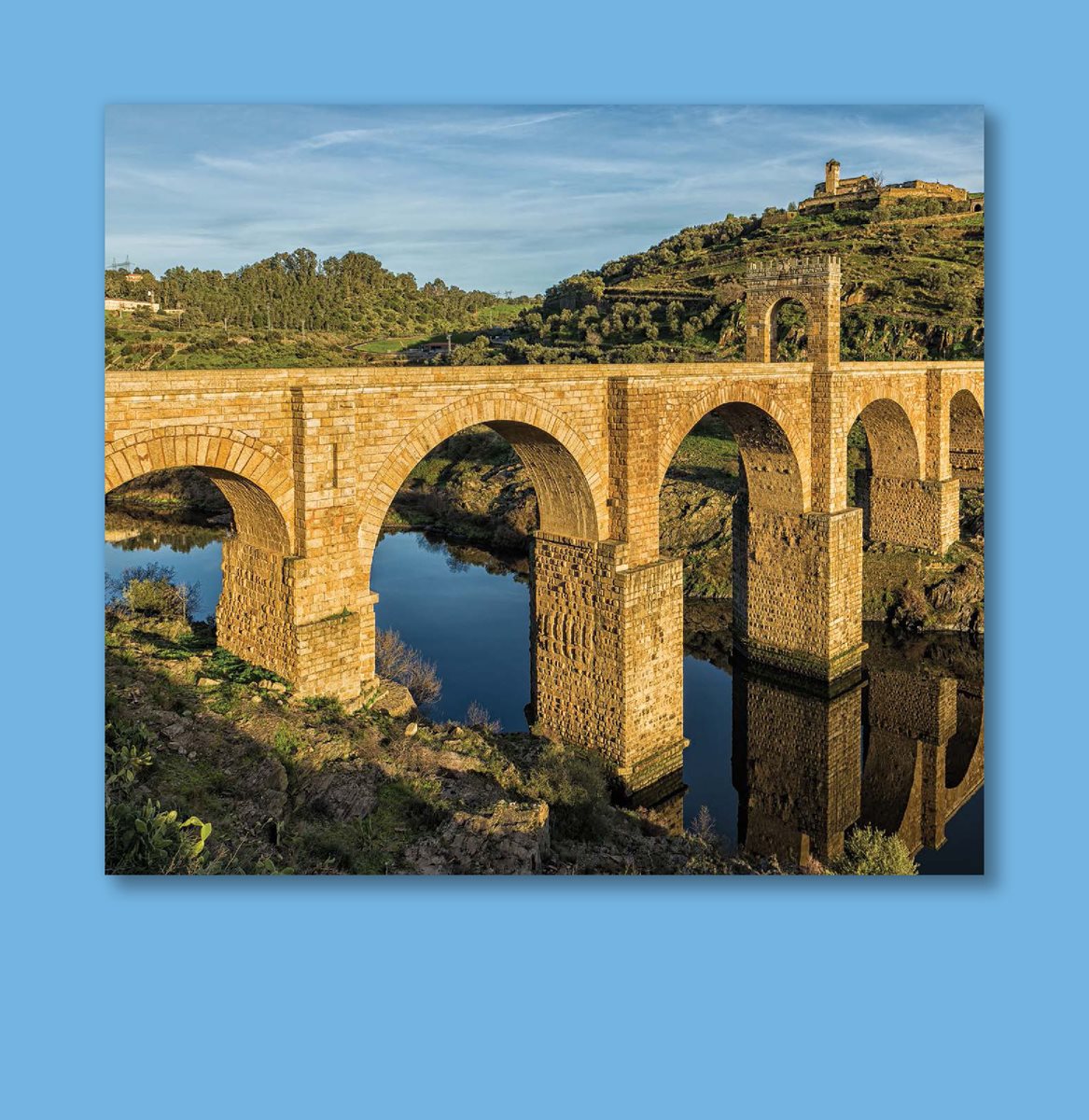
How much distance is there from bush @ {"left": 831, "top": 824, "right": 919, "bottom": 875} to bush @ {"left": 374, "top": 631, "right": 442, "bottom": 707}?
6.26 m

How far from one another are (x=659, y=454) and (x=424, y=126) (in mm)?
6394

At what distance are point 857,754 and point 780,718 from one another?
5.77 feet

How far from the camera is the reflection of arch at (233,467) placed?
8.29 metres

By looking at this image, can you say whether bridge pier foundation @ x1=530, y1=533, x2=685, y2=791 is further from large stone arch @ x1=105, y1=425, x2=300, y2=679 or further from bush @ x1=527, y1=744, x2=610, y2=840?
large stone arch @ x1=105, y1=425, x2=300, y2=679

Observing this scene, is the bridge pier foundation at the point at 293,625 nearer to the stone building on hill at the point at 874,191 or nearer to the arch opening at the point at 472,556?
the arch opening at the point at 472,556

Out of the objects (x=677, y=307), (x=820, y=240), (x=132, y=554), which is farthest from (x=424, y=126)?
(x=677, y=307)

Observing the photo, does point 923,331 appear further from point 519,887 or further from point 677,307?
point 519,887

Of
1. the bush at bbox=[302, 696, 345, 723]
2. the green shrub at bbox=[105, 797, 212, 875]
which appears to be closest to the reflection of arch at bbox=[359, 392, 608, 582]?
the bush at bbox=[302, 696, 345, 723]

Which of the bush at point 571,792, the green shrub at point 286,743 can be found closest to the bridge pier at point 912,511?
the bush at point 571,792

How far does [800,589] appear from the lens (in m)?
17.8

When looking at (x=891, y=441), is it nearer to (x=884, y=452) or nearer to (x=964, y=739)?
(x=884, y=452)

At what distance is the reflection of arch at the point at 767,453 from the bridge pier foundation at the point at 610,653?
2.90 metres

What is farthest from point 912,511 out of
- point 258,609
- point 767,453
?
point 258,609

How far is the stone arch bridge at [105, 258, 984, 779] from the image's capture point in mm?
9398
